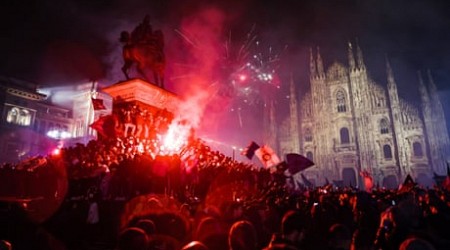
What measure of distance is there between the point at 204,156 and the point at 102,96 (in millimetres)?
42582

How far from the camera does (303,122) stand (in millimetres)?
50438

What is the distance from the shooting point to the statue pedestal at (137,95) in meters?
10.9

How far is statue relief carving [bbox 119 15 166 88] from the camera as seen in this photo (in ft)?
39.0

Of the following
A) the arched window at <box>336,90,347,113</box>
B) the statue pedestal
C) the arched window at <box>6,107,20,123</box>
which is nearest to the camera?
the statue pedestal

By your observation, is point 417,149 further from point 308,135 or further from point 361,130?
point 308,135

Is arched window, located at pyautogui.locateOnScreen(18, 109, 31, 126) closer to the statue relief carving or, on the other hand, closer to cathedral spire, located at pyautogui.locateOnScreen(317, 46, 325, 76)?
the statue relief carving

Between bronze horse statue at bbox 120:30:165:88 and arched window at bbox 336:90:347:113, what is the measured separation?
1648 inches

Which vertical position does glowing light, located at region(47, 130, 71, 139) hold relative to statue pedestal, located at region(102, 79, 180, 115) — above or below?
above

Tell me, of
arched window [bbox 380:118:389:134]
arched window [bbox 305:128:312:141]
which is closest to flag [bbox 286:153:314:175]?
arched window [bbox 380:118:389:134]

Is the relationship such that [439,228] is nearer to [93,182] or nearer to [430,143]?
[93,182]

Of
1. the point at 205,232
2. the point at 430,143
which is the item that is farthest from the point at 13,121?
the point at 430,143

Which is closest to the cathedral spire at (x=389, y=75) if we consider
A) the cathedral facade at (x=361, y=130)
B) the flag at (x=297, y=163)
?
the cathedral facade at (x=361, y=130)

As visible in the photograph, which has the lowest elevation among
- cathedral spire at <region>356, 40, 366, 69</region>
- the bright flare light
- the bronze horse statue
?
the bright flare light

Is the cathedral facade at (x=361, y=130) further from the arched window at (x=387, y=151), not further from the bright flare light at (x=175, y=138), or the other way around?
the bright flare light at (x=175, y=138)
